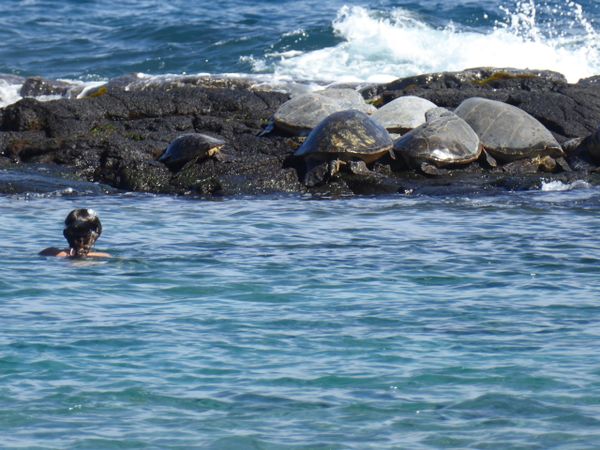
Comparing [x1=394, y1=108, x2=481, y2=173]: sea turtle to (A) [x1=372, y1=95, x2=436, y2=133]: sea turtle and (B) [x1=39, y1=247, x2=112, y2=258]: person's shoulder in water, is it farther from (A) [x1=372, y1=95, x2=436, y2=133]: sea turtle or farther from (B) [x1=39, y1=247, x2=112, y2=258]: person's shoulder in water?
(B) [x1=39, y1=247, x2=112, y2=258]: person's shoulder in water

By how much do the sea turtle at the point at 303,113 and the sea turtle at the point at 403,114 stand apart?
1.94 feet

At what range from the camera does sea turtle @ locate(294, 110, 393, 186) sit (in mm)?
12727

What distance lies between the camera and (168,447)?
5.12 m

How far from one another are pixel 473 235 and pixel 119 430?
5538mm

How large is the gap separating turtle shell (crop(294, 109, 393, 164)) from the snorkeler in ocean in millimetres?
4425

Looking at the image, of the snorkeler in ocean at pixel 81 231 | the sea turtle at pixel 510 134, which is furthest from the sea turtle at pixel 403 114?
the snorkeler in ocean at pixel 81 231

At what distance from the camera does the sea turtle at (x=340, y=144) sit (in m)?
12.7

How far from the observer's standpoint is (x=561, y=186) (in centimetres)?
1273

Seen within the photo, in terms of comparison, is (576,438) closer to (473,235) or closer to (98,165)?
(473,235)

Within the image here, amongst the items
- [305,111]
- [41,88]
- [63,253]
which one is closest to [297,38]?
[41,88]

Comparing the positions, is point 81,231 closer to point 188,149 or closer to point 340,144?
point 188,149

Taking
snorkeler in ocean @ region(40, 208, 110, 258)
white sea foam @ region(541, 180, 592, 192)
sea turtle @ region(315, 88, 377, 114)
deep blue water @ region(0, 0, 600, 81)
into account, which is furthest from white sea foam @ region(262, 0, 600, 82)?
snorkeler in ocean @ region(40, 208, 110, 258)

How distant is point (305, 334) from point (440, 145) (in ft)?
20.9

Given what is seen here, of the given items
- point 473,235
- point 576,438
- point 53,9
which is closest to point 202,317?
point 576,438
